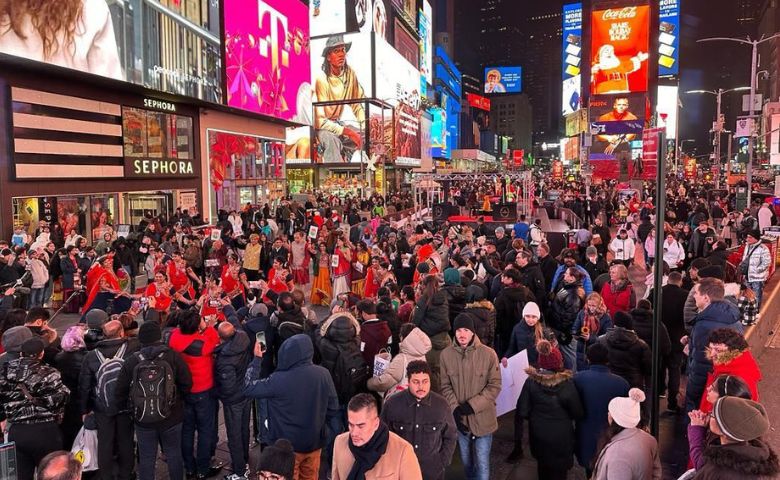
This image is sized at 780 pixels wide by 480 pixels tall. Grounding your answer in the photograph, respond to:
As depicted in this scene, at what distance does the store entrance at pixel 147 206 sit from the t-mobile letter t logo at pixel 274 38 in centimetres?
1106

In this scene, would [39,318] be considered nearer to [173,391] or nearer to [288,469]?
[173,391]

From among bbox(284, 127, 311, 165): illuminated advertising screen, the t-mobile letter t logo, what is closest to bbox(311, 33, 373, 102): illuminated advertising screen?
bbox(284, 127, 311, 165): illuminated advertising screen

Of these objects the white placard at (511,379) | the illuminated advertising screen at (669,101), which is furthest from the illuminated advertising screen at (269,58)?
the illuminated advertising screen at (669,101)

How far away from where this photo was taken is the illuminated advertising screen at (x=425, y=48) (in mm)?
94438

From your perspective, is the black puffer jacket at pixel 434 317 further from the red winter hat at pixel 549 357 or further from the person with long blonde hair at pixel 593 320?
the person with long blonde hair at pixel 593 320

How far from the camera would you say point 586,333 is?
6.95 m

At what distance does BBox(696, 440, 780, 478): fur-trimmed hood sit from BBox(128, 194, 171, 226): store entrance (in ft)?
79.6

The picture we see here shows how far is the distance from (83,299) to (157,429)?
9179 mm

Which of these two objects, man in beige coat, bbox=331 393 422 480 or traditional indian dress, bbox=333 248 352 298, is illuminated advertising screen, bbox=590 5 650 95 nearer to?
traditional indian dress, bbox=333 248 352 298

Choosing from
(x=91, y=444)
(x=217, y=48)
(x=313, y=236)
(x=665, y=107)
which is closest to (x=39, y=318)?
(x=91, y=444)

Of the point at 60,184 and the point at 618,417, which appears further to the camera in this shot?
the point at 60,184

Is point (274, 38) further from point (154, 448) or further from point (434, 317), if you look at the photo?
point (154, 448)

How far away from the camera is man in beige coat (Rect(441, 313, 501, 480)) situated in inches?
198

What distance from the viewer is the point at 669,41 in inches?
4373
